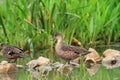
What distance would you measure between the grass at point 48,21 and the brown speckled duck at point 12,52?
0.57m

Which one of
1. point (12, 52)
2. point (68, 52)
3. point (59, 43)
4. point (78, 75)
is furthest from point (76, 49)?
point (78, 75)

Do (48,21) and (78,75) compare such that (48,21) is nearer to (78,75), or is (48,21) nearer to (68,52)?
(68,52)

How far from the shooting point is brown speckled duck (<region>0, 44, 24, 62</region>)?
1046 centimetres

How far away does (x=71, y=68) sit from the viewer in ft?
32.8

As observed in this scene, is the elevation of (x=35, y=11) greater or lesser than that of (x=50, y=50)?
greater

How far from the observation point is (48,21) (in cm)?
1148

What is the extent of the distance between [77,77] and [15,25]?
291 cm

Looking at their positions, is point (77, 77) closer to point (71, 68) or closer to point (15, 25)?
point (71, 68)

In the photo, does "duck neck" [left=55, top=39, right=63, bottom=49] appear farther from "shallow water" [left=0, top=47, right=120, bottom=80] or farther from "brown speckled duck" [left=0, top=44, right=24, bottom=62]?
"shallow water" [left=0, top=47, right=120, bottom=80]

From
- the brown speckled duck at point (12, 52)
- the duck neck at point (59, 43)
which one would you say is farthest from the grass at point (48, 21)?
the brown speckled duck at point (12, 52)

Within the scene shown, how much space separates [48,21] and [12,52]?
4.24 ft

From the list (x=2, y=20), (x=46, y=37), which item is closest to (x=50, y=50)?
(x=46, y=37)

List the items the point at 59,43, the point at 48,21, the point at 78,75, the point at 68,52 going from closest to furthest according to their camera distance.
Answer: the point at 78,75, the point at 68,52, the point at 59,43, the point at 48,21

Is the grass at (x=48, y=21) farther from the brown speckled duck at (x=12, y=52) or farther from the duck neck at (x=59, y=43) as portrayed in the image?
the brown speckled duck at (x=12, y=52)
